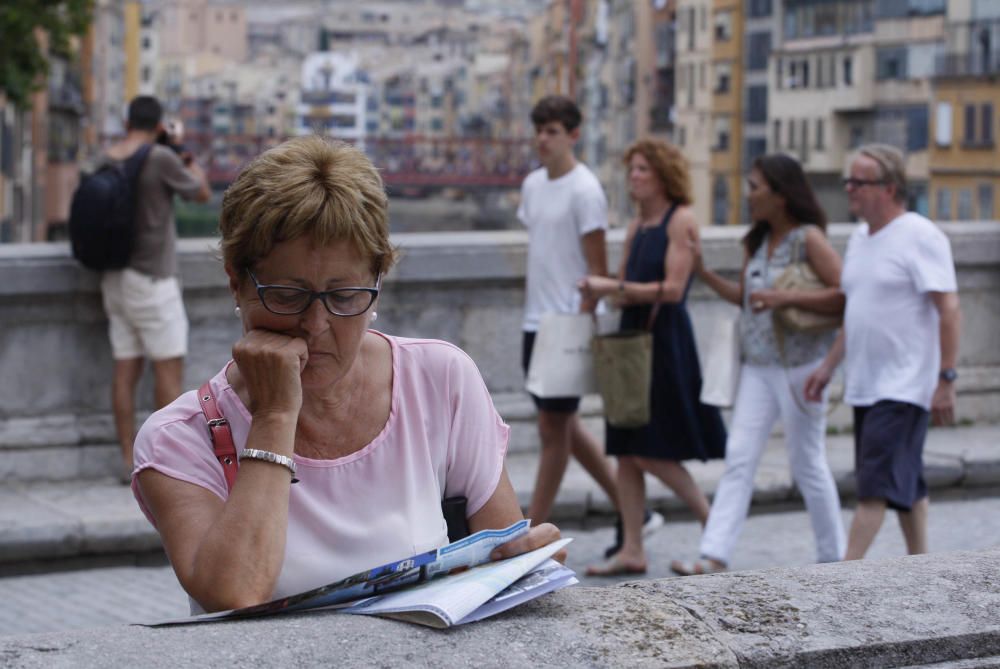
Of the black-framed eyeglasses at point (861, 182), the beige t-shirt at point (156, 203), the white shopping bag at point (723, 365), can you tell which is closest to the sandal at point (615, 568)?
the white shopping bag at point (723, 365)

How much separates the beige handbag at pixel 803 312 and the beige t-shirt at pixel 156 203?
254 centimetres

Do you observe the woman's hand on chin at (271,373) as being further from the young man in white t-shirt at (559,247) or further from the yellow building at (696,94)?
the yellow building at (696,94)

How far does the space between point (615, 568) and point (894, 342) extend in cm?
146

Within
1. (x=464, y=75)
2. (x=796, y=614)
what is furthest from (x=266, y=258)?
(x=464, y=75)

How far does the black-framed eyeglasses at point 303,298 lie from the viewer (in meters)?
2.49

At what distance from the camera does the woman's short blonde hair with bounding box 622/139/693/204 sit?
643cm

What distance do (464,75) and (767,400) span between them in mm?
154886

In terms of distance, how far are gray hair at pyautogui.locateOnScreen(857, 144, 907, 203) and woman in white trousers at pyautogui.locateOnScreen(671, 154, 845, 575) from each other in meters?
0.40

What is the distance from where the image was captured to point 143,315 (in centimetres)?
746

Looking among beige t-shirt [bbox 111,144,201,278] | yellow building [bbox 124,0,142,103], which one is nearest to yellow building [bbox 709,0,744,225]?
yellow building [bbox 124,0,142,103]

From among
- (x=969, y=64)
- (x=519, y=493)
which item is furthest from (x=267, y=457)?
(x=969, y=64)

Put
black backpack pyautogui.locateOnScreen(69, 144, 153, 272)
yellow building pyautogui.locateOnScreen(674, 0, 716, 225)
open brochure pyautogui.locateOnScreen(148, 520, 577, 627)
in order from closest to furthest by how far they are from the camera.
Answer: open brochure pyautogui.locateOnScreen(148, 520, 577, 627) → black backpack pyautogui.locateOnScreen(69, 144, 153, 272) → yellow building pyautogui.locateOnScreen(674, 0, 716, 225)

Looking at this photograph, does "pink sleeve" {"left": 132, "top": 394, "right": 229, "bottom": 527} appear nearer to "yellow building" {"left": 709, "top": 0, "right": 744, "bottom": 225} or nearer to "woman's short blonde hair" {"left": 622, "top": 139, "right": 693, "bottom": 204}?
"woman's short blonde hair" {"left": 622, "top": 139, "right": 693, "bottom": 204}

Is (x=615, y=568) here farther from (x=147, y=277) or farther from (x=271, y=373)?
(x=271, y=373)
